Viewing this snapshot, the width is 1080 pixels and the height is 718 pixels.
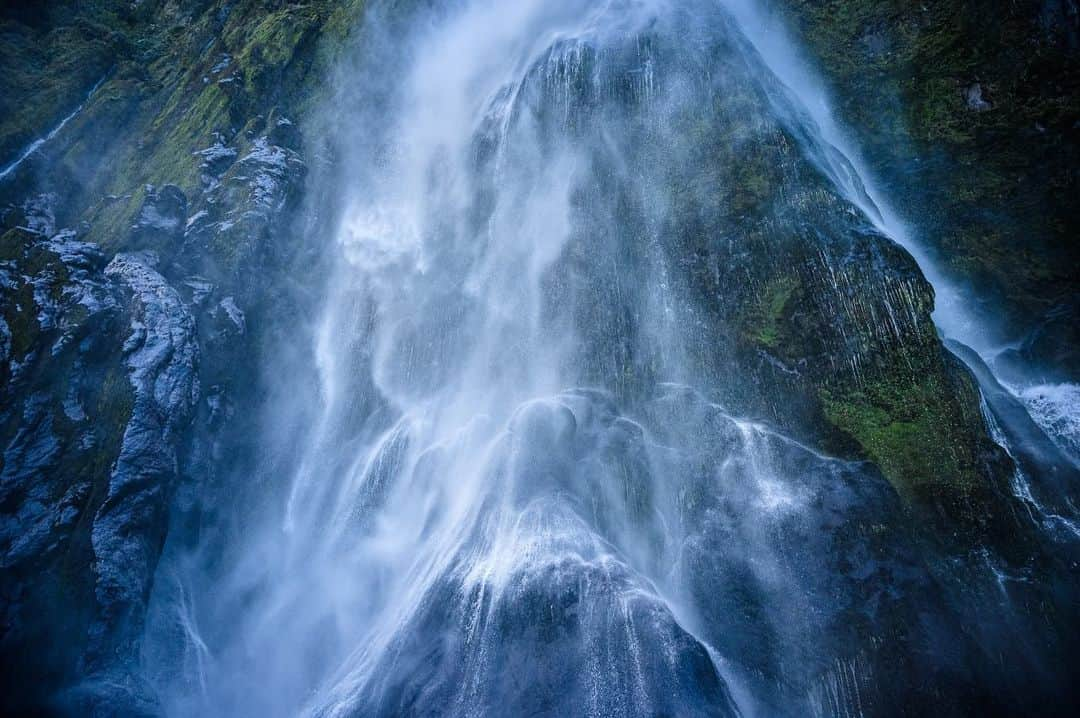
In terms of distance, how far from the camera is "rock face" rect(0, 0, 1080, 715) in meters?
10.8

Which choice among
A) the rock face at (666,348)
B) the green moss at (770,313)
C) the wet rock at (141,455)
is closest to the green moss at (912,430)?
the rock face at (666,348)

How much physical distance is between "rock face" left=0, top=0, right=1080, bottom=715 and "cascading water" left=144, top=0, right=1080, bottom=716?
0.11 meters

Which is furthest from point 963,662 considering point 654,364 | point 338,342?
point 338,342

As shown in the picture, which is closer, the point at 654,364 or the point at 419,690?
the point at 419,690

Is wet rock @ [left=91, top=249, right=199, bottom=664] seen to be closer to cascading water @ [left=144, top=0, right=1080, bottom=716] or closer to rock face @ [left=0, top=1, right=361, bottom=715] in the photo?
rock face @ [left=0, top=1, right=361, bottom=715]

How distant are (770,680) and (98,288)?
2088 centimetres

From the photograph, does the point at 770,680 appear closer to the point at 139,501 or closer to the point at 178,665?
the point at 178,665

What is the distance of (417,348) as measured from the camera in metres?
19.6

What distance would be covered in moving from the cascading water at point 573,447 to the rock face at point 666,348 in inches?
4.2

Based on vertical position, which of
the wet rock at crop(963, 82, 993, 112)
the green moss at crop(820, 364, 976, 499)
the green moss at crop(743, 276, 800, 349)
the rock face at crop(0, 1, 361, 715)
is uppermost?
the rock face at crop(0, 1, 361, 715)

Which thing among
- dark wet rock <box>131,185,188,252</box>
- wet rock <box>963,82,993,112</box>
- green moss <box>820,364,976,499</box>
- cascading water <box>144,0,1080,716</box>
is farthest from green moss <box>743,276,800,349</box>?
dark wet rock <box>131,185,188,252</box>

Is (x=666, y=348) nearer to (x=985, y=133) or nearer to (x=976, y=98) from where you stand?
(x=985, y=133)

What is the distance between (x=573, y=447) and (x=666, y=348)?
14.5 feet

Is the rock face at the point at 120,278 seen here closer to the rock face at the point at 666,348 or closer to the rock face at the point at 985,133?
the rock face at the point at 666,348
